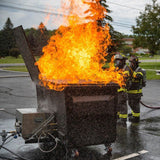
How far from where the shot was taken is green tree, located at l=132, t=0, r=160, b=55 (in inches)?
1138

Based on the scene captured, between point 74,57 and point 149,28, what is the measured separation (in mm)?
26712

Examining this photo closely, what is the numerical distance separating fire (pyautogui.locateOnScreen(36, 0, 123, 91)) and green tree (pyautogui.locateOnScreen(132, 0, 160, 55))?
83.5 ft

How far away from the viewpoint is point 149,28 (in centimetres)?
2922

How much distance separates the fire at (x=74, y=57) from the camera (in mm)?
4188

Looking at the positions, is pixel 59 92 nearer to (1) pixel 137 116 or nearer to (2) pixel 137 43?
(1) pixel 137 116

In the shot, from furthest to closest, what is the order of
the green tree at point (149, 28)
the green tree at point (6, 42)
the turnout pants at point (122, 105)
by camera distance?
1. the green tree at point (6, 42)
2. the green tree at point (149, 28)
3. the turnout pants at point (122, 105)

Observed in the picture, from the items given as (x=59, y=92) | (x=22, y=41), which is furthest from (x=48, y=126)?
(x=22, y=41)

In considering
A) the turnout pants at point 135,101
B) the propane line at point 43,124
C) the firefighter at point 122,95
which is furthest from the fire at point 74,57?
the turnout pants at point 135,101

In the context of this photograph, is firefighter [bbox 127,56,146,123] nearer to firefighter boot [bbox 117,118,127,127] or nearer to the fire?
firefighter boot [bbox 117,118,127,127]

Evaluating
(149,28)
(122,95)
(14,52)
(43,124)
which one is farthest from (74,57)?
(14,52)

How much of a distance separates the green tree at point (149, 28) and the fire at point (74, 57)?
25.4 meters

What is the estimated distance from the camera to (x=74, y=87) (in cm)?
373

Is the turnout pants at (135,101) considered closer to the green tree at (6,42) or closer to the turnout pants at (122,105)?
the turnout pants at (122,105)

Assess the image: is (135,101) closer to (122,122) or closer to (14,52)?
(122,122)
